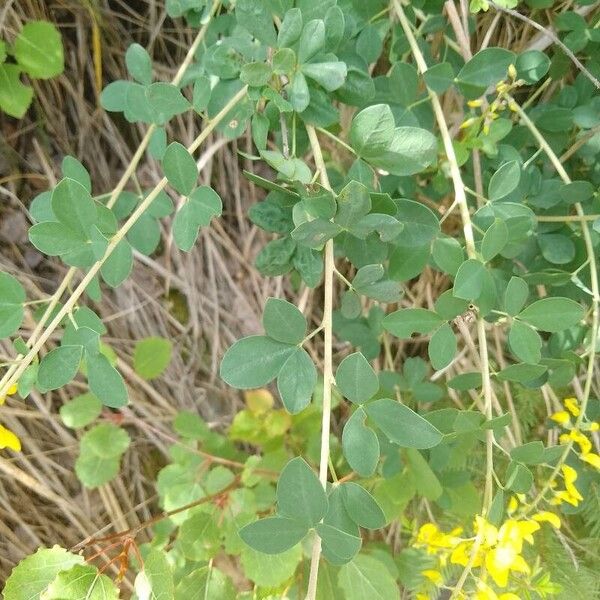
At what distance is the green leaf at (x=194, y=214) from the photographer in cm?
67

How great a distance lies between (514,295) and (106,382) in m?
0.45

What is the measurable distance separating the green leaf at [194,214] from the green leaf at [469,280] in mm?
266

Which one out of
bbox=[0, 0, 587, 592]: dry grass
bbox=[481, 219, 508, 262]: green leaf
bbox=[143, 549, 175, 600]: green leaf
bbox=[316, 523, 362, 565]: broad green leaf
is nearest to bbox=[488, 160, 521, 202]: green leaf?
bbox=[481, 219, 508, 262]: green leaf

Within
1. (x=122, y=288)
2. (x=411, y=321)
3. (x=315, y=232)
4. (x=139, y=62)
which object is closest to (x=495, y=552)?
(x=411, y=321)

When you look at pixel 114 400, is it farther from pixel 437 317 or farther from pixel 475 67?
pixel 475 67

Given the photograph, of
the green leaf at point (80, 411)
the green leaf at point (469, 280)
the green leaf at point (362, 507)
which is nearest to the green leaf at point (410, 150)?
the green leaf at point (469, 280)

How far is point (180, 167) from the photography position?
650 millimetres

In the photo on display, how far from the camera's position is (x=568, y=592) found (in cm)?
101

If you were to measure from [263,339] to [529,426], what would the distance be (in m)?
0.78

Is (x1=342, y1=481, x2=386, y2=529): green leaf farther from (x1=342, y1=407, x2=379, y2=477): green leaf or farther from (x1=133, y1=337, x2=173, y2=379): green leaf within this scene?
(x1=133, y1=337, x2=173, y2=379): green leaf

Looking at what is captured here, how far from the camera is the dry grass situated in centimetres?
123

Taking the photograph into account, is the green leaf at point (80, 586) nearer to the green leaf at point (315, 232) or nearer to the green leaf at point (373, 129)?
the green leaf at point (315, 232)

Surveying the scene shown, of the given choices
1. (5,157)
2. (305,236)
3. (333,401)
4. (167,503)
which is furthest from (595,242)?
(5,157)

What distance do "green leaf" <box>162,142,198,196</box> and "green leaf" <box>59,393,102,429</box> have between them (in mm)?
735
